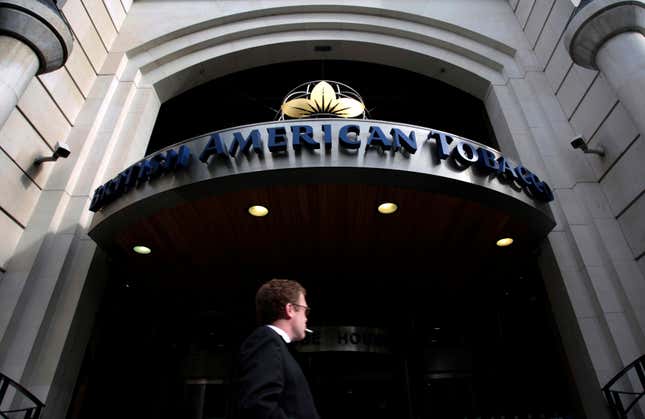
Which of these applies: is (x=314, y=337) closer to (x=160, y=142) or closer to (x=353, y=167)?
(x=353, y=167)

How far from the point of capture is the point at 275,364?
2.34 meters

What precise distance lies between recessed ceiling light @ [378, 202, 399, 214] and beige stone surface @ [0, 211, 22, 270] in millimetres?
6527

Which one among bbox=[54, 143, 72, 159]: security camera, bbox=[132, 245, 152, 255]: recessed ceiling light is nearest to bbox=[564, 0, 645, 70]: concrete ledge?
bbox=[132, 245, 152, 255]: recessed ceiling light

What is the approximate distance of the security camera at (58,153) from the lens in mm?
7836

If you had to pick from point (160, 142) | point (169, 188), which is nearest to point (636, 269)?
point (169, 188)

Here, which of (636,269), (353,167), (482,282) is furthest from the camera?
(482,282)

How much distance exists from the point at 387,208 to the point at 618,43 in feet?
16.0

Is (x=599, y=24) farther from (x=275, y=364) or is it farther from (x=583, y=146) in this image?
(x=275, y=364)

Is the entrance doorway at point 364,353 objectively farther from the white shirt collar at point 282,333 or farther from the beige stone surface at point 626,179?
the white shirt collar at point 282,333

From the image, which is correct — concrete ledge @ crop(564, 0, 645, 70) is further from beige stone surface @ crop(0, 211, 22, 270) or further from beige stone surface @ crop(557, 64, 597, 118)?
beige stone surface @ crop(0, 211, 22, 270)

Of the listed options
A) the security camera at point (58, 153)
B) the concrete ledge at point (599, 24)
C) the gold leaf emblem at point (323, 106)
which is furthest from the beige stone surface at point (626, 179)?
the security camera at point (58, 153)

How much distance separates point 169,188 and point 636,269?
7.95m

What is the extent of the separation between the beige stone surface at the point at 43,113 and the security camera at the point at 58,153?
528mm

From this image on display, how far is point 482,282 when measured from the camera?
350 inches
